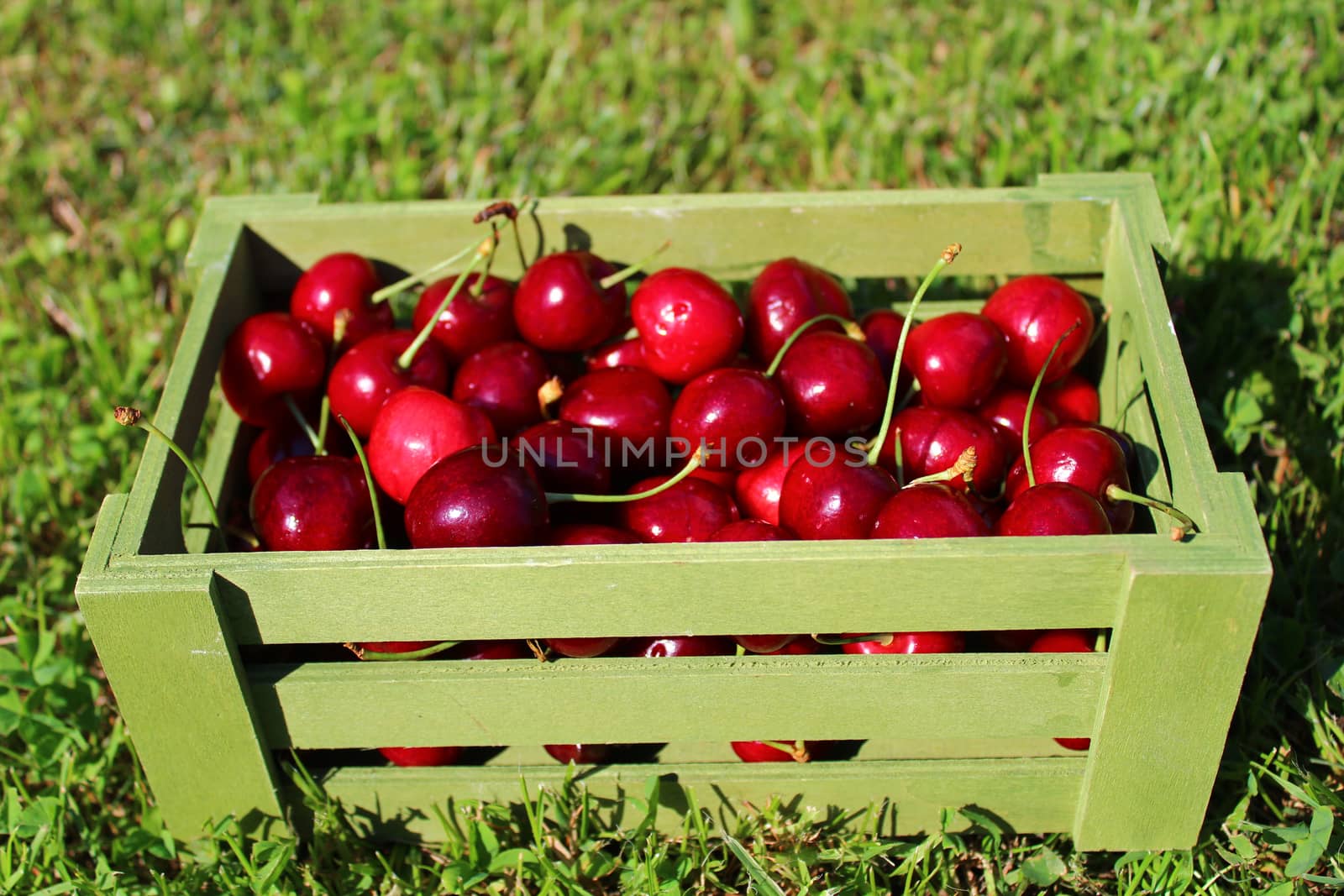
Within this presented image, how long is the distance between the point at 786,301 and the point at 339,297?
2.63ft

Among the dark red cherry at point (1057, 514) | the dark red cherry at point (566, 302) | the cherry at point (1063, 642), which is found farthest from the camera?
the dark red cherry at point (566, 302)

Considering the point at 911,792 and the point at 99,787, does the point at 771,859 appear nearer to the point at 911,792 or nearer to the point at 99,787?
the point at 911,792

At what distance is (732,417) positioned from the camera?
209 cm

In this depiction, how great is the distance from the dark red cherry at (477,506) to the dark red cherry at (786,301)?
59 centimetres

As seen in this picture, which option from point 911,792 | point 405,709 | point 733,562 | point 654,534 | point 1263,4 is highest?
point 1263,4

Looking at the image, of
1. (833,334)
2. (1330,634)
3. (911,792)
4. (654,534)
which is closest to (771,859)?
(911,792)

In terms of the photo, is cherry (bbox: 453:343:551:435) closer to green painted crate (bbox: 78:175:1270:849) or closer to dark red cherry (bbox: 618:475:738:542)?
dark red cherry (bbox: 618:475:738:542)

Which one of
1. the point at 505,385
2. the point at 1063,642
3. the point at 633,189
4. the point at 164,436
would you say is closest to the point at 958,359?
the point at 1063,642

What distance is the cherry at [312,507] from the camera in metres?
1.96

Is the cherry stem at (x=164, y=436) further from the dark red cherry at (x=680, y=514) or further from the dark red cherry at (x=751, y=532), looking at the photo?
the dark red cherry at (x=751, y=532)

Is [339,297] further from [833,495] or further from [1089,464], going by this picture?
[1089,464]

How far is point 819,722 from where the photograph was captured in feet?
6.20

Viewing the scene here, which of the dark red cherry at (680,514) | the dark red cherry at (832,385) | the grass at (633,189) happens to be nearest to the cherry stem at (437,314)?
the dark red cherry at (680,514)

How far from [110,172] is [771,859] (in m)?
2.84
